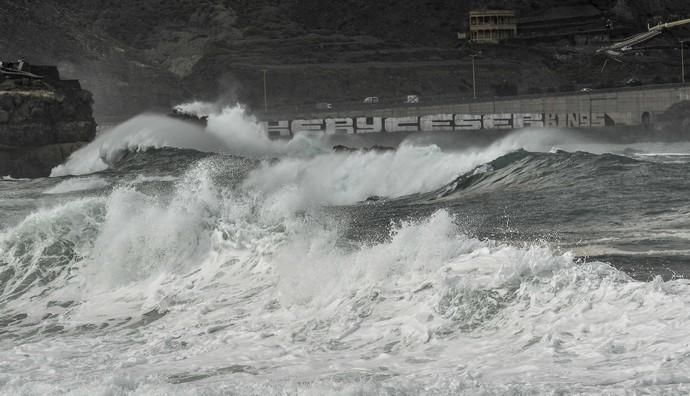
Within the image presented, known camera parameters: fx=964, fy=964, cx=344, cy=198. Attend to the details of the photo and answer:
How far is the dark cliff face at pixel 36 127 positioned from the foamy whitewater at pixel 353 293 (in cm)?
2324

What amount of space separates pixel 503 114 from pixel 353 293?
187ft

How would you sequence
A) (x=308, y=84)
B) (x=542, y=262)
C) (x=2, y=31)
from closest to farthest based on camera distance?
1. (x=542, y=262)
2. (x=308, y=84)
3. (x=2, y=31)

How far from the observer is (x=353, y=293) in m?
12.1

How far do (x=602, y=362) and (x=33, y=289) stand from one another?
1000cm

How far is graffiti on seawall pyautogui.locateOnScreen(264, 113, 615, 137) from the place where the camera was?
67188mm

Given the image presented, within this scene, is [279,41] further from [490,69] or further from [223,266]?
[223,266]

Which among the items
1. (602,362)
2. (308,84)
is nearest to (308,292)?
(602,362)

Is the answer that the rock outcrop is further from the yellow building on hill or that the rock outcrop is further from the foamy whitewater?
the yellow building on hill

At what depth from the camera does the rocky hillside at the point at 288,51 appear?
289 ft

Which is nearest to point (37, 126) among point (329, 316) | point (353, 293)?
point (353, 293)

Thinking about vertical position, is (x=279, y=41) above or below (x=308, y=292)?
above

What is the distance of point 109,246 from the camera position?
642 inches

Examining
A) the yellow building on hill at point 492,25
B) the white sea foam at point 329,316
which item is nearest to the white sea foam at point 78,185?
the white sea foam at point 329,316

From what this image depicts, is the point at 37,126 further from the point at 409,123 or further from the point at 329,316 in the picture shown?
the point at 329,316
